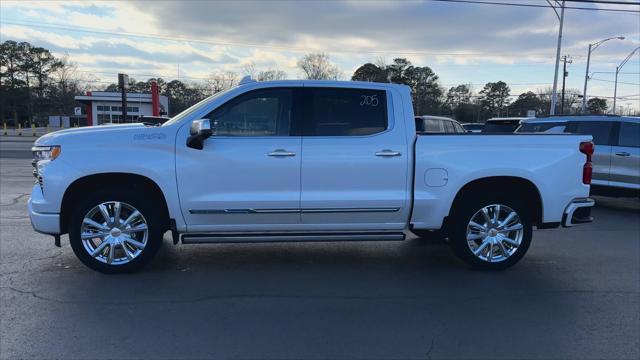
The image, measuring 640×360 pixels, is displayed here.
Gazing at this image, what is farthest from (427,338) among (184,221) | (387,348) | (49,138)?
(49,138)

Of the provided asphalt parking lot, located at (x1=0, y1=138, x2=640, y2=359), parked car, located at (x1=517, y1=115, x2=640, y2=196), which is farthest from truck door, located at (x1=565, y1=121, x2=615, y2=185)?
asphalt parking lot, located at (x1=0, y1=138, x2=640, y2=359)

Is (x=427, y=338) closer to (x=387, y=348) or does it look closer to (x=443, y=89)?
(x=387, y=348)

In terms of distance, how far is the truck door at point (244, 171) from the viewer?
16.0ft

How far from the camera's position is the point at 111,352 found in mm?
3381

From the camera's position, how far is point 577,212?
17.7 feet

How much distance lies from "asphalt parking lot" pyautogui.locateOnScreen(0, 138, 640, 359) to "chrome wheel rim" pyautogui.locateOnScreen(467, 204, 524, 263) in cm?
25

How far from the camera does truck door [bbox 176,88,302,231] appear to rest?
4.87 meters

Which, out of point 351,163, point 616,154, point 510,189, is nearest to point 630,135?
point 616,154

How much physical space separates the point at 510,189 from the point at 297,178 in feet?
8.05

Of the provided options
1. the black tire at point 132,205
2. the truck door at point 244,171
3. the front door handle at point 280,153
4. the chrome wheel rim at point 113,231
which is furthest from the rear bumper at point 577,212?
the chrome wheel rim at point 113,231

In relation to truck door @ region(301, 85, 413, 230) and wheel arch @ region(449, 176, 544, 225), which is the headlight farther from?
wheel arch @ region(449, 176, 544, 225)

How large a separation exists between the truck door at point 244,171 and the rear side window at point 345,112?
0.85ft

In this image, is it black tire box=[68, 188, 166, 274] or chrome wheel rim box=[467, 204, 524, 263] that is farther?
chrome wheel rim box=[467, 204, 524, 263]

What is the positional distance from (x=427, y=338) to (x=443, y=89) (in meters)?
80.8
